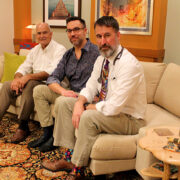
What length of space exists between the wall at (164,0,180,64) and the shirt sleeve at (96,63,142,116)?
1.68 m

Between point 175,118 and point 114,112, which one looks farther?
point 175,118

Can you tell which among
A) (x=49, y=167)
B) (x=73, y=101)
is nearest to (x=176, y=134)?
(x=73, y=101)

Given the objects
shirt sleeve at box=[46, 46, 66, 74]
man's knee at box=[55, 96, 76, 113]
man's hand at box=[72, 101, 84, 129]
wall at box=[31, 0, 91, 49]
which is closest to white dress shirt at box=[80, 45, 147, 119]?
man's hand at box=[72, 101, 84, 129]

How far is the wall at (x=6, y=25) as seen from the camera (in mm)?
5340

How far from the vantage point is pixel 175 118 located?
2195mm

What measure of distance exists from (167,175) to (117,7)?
2.84m

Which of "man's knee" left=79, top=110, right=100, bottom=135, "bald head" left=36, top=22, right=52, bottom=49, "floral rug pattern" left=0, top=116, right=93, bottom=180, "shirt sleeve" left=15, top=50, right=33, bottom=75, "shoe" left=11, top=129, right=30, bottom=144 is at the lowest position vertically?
"floral rug pattern" left=0, top=116, right=93, bottom=180

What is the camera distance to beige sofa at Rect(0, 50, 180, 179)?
5.84ft

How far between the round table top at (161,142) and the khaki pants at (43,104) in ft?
4.01

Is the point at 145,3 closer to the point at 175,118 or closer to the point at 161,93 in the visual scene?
the point at 161,93

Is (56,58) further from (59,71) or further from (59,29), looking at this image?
(59,29)

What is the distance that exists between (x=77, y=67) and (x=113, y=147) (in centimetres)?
107

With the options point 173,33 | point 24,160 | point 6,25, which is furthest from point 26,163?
point 6,25

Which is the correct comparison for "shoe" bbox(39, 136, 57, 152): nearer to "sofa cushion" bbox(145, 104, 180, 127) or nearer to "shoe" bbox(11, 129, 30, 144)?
"shoe" bbox(11, 129, 30, 144)
